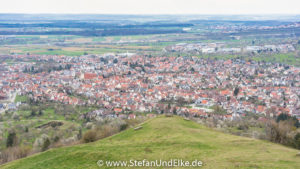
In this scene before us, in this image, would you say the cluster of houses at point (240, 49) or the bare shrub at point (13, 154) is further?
the cluster of houses at point (240, 49)

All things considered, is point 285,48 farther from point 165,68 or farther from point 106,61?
point 106,61

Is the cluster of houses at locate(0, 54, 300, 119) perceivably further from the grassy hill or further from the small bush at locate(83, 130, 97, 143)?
the grassy hill

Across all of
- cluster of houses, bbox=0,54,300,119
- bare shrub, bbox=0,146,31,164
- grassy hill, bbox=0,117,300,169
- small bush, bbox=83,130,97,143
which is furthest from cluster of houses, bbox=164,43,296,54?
grassy hill, bbox=0,117,300,169

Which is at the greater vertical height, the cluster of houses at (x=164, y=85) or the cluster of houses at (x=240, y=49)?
the cluster of houses at (x=240, y=49)

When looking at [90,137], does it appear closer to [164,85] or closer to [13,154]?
[13,154]

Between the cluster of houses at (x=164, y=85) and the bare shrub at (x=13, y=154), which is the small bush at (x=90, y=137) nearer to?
the bare shrub at (x=13, y=154)

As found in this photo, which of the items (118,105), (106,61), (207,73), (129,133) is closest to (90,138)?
(129,133)

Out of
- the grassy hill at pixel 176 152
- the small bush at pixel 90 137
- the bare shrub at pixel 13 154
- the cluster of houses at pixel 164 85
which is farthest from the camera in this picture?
the cluster of houses at pixel 164 85

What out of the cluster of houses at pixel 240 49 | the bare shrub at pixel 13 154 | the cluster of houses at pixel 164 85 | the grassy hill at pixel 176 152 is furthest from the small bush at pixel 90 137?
the cluster of houses at pixel 240 49
